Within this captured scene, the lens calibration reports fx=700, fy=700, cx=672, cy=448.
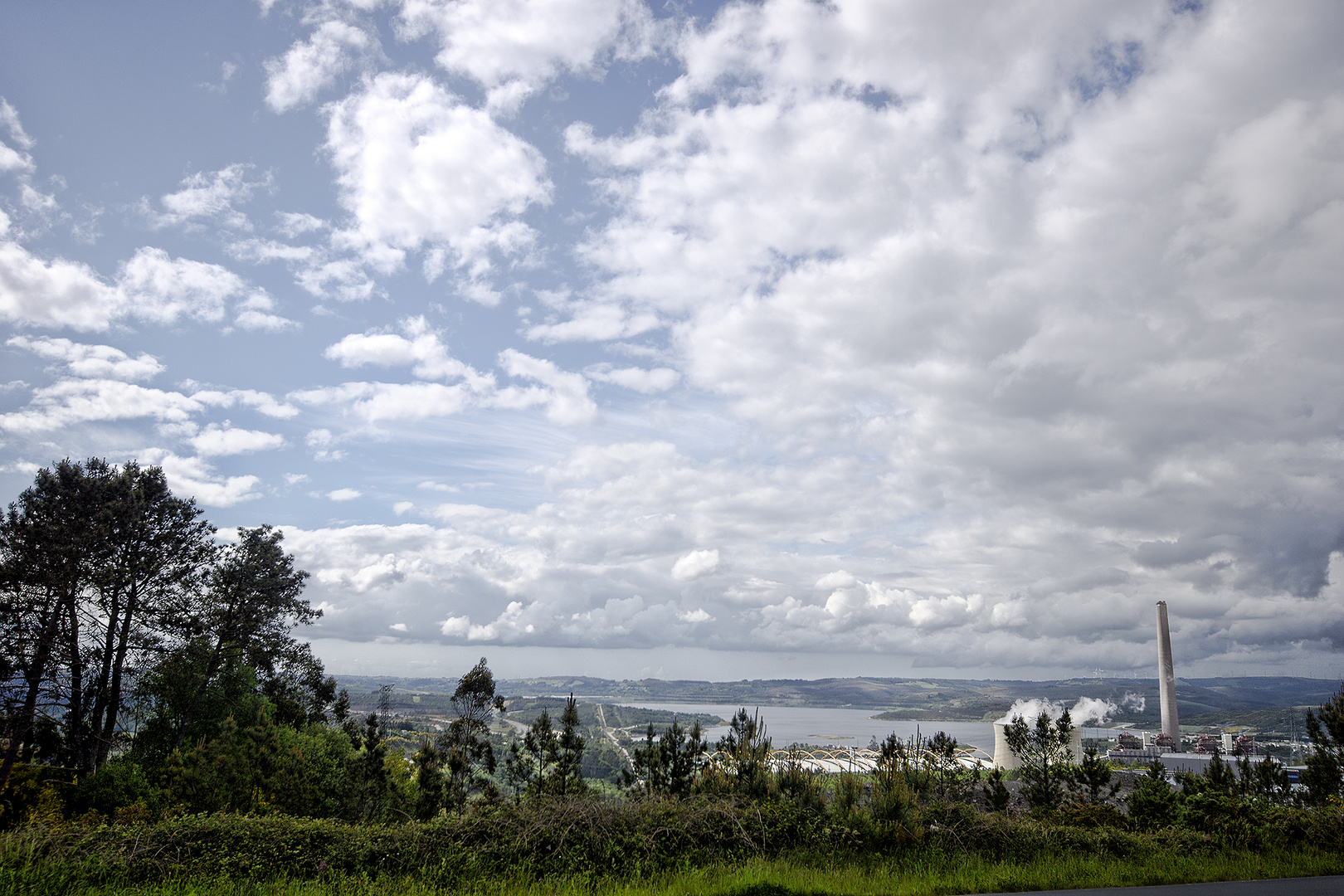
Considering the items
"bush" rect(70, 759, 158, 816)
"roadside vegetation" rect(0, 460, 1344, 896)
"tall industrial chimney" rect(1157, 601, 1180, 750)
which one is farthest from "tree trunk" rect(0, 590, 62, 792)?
"tall industrial chimney" rect(1157, 601, 1180, 750)

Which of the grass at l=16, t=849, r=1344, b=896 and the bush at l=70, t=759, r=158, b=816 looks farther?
the bush at l=70, t=759, r=158, b=816

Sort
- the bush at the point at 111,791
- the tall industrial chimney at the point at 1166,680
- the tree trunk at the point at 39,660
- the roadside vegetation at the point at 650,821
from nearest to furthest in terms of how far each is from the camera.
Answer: the roadside vegetation at the point at 650,821, the bush at the point at 111,791, the tree trunk at the point at 39,660, the tall industrial chimney at the point at 1166,680

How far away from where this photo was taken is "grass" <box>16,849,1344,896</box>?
6547mm

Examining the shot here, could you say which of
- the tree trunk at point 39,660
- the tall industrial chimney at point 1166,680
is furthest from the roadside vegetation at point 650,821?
the tall industrial chimney at point 1166,680

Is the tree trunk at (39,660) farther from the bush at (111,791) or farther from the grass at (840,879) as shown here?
the grass at (840,879)

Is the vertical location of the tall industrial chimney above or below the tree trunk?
below

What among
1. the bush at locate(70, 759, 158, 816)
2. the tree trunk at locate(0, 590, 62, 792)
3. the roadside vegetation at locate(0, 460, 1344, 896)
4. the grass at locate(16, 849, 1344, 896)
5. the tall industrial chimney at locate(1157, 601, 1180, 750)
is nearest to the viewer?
the grass at locate(16, 849, 1344, 896)

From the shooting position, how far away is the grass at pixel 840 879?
21.5 ft

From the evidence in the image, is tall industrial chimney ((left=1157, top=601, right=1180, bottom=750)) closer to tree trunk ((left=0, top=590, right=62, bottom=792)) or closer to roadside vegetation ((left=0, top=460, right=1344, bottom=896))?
roadside vegetation ((left=0, top=460, right=1344, bottom=896))

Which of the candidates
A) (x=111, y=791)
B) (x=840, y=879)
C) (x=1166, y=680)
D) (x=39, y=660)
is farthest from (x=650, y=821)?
(x=1166, y=680)

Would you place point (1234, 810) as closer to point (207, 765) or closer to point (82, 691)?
point (207, 765)

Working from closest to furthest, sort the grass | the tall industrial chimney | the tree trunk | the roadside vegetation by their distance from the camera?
the grass
the roadside vegetation
the tree trunk
the tall industrial chimney

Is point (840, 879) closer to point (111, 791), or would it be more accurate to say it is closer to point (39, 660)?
point (111, 791)

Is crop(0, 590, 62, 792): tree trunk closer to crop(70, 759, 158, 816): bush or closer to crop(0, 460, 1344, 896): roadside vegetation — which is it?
crop(0, 460, 1344, 896): roadside vegetation
